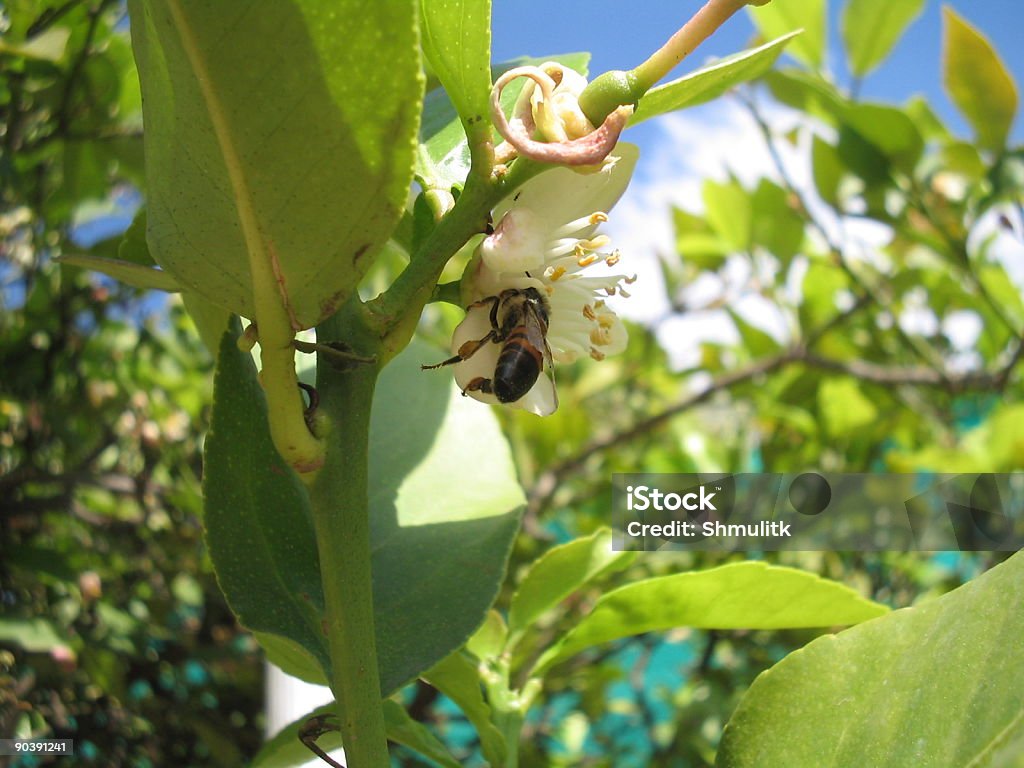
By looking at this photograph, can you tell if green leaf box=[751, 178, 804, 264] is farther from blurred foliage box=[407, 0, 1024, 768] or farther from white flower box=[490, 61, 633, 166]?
white flower box=[490, 61, 633, 166]

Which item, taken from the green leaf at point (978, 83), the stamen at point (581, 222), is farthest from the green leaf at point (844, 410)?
the stamen at point (581, 222)

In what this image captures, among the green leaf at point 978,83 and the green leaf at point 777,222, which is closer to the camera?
the green leaf at point 978,83

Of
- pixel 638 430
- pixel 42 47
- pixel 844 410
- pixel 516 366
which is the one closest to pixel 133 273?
pixel 516 366

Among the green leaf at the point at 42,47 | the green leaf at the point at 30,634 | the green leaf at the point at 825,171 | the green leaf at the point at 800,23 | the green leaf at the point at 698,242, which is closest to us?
the green leaf at the point at 42,47

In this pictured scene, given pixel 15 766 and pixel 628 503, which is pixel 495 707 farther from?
pixel 15 766

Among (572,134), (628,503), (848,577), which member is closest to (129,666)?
(628,503)

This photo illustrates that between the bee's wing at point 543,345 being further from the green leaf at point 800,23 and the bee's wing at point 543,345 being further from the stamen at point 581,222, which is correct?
the green leaf at point 800,23

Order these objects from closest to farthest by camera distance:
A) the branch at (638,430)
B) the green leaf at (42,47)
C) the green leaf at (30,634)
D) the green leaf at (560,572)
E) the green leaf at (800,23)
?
the green leaf at (560,572), the green leaf at (42,47), the green leaf at (30,634), the green leaf at (800,23), the branch at (638,430)
